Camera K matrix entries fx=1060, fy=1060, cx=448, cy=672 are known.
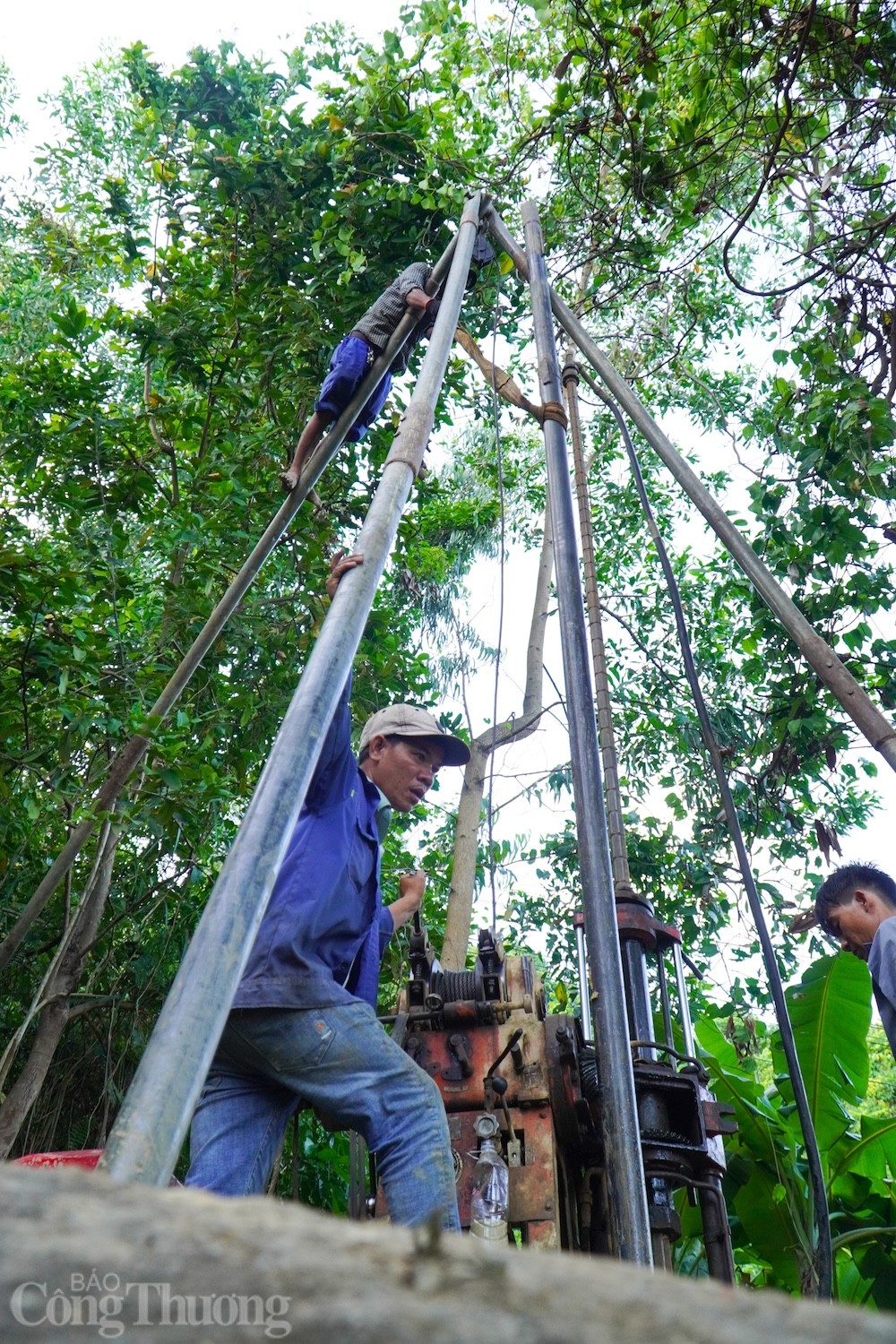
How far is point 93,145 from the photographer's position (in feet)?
36.5

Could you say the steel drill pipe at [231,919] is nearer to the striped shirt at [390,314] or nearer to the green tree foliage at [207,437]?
the striped shirt at [390,314]

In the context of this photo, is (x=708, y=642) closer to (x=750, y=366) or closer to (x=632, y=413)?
(x=750, y=366)

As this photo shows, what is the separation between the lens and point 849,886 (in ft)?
12.0

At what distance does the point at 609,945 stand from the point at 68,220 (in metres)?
11.2

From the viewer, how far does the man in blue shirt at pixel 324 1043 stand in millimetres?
2176

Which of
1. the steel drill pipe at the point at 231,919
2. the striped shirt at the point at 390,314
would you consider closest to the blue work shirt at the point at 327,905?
the steel drill pipe at the point at 231,919

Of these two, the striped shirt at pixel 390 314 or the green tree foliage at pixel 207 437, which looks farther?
the green tree foliage at pixel 207 437

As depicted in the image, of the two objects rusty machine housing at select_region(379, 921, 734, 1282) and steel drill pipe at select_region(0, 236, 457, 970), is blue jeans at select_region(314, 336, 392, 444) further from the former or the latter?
→ rusty machine housing at select_region(379, 921, 734, 1282)

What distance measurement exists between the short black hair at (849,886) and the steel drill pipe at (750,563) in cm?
58

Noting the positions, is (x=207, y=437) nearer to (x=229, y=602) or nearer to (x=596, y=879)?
(x=229, y=602)

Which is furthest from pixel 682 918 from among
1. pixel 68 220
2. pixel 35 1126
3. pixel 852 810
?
pixel 68 220

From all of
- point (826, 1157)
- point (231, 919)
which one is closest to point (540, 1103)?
point (231, 919)

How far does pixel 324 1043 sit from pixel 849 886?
2179mm

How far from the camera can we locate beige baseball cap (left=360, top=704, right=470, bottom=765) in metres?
2.96
